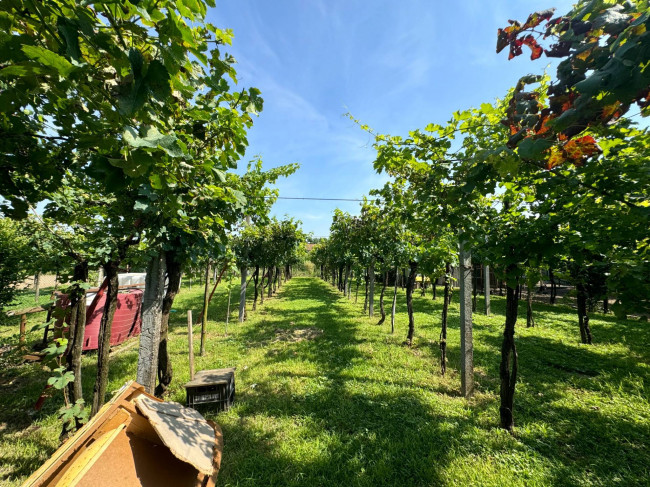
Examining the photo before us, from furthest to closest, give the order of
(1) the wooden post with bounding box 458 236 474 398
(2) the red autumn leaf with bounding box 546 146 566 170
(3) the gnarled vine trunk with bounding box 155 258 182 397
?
(1) the wooden post with bounding box 458 236 474 398 < (3) the gnarled vine trunk with bounding box 155 258 182 397 < (2) the red autumn leaf with bounding box 546 146 566 170

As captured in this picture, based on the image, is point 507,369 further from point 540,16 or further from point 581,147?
point 540,16

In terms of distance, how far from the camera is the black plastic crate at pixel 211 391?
4180 millimetres

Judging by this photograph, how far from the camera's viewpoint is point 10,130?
1502 millimetres

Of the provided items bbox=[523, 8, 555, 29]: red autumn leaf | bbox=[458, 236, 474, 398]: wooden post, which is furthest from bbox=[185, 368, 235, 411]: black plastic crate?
bbox=[523, 8, 555, 29]: red autumn leaf

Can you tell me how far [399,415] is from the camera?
4.16m

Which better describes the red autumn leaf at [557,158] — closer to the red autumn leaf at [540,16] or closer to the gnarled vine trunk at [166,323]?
the red autumn leaf at [540,16]

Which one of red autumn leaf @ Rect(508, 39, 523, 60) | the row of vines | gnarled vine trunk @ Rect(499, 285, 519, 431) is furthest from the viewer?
gnarled vine trunk @ Rect(499, 285, 519, 431)

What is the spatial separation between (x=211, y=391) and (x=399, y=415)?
3.22 meters

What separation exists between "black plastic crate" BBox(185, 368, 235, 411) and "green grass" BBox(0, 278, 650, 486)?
236 millimetres

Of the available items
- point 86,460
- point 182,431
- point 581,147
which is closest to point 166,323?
point 182,431

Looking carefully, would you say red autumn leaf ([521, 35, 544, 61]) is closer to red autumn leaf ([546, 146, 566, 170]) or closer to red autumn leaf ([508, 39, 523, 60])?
red autumn leaf ([508, 39, 523, 60])

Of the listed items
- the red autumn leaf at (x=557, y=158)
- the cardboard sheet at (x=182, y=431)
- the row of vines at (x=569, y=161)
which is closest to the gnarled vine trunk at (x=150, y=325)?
the cardboard sheet at (x=182, y=431)

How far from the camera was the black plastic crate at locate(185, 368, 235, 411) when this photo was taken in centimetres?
418

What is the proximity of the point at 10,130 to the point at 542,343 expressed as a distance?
466 inches
